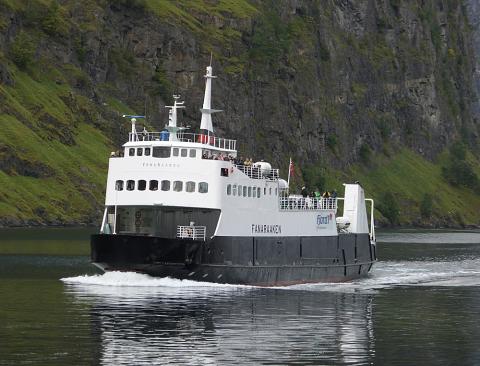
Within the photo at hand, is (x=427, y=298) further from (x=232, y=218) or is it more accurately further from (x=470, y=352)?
(x=470, y=352)

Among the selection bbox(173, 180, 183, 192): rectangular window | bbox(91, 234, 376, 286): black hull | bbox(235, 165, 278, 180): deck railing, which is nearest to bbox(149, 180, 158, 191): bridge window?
bbox(173, 180, 183, 192): rectangular window

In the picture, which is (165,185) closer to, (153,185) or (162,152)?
(153,185)

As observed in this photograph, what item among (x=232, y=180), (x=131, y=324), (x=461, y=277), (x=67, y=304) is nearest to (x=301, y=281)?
(x=232, y=180)

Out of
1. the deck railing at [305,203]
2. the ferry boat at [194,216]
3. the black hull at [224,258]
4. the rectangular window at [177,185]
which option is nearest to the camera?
the black hull at [224,258]

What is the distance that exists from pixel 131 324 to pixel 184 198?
24028 millimetres

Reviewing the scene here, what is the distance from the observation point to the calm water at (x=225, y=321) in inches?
2216

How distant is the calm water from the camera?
185 feet

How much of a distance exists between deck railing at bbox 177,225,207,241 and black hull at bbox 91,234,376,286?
57.9 inches

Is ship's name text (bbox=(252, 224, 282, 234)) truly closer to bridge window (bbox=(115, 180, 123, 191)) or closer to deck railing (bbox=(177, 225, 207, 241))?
deck railing (bbox=(177, 225, 207, 241))

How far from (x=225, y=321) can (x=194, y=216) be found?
2386 centimetres

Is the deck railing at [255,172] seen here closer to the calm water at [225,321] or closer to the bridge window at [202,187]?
the bridge window at [202,187]

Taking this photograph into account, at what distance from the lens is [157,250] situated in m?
86.2

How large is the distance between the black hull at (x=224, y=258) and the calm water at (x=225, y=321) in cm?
122

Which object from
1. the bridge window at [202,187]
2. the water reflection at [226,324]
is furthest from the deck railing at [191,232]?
the water reflection at [226,324]
